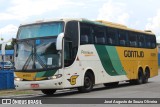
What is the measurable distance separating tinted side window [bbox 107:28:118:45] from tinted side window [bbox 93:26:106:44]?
2.05 ft

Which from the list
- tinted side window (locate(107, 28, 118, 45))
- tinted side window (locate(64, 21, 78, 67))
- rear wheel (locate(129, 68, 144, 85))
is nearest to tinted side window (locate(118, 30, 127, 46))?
tinted side window (locate(107, 28, 118, 45))

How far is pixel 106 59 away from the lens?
70.7ft

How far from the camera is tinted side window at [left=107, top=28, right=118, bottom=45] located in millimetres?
21844

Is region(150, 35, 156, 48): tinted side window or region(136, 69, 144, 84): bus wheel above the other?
region(150, 35, 156, 48): tinted side window

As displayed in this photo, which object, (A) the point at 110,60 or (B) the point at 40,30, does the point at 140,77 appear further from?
(B) the point at 40,30

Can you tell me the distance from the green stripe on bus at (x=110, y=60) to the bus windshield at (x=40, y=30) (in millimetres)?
3278

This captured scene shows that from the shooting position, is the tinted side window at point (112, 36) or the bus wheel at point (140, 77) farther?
the bus wheel at point (140, 77)

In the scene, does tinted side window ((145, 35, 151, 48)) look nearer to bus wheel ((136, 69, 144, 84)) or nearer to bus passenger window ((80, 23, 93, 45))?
bus wheel ((136, 69, 144, 84))

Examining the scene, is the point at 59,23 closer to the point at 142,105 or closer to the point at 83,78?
the point at 83,78

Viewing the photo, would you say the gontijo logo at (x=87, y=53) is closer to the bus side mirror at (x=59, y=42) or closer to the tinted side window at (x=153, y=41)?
the bus side mirror at (x=59, y=42)

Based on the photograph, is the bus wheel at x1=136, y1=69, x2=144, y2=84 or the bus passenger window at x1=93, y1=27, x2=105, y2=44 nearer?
the bus passenger window at x1=93, y1=27, x2=105, y2=44

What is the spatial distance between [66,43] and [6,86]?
8995 millimetres

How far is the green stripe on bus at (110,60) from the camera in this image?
827 inches

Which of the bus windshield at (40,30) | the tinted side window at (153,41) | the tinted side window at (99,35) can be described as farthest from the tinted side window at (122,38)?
the bus windshield at (40,30)
